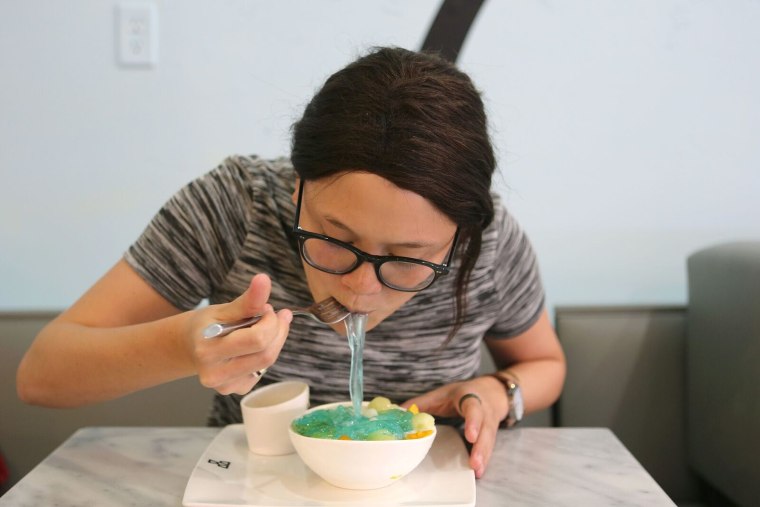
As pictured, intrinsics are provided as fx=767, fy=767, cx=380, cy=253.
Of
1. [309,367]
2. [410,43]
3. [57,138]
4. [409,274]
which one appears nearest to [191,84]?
[57,138]

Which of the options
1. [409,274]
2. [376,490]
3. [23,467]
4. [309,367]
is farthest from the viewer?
[23,467]

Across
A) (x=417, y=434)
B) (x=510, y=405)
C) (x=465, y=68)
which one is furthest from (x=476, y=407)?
(x=465, y=68)

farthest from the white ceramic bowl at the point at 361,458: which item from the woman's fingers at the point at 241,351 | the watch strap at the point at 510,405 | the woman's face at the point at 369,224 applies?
the watch strap at the point at 510,405

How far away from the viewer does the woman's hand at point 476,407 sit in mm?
1062

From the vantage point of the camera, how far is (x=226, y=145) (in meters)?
1.92

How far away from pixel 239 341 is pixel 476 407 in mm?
451

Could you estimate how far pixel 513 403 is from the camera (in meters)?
1.25

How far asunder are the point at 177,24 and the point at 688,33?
4.09 ft

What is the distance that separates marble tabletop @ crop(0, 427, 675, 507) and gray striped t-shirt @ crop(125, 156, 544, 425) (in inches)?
7.6

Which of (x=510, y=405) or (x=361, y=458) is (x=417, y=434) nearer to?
(x=361, y=458)

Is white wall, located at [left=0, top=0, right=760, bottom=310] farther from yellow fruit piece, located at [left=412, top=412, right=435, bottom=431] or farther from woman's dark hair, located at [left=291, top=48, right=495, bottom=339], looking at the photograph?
yellow fruit piece, located at [left=412, top=412, right=435, bottom=431]

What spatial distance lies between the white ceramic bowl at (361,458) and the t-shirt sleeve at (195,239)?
1.47 feet

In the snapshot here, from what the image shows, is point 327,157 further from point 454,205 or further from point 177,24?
point 177,24

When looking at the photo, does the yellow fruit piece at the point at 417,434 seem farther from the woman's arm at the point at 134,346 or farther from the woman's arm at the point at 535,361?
the woman's arm at the point at 535,361
